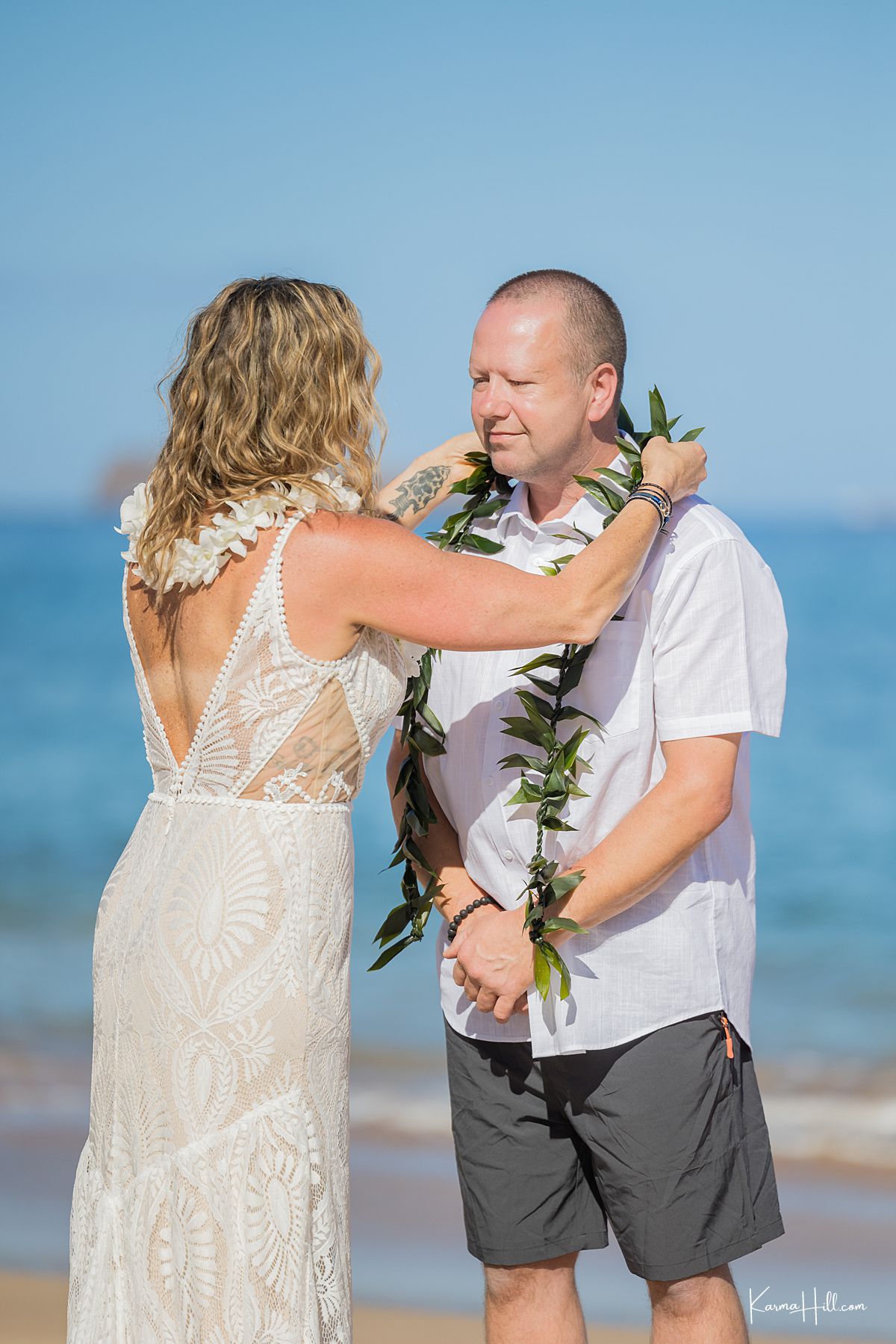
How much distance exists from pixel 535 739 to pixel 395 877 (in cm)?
993

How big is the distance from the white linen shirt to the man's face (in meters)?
0.31

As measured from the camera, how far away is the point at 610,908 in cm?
285

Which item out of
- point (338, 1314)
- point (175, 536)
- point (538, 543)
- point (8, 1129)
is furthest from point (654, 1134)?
point (8, 1129)

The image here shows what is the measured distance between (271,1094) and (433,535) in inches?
53.3

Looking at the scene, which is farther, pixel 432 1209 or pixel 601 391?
pixel 432 1209

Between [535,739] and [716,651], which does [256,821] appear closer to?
[535,739]

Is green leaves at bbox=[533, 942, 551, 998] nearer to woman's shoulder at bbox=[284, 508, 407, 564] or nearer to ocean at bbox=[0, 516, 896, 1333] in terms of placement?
woman's shoulder at bbox=[284, 508, 407, 564]

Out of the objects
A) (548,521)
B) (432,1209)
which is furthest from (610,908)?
(432,1209)

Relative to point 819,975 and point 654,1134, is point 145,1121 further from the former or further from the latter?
point 819,975

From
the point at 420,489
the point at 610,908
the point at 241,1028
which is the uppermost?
the point at 420,489

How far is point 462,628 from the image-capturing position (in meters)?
2.67

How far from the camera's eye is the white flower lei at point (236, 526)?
2623 millimetres

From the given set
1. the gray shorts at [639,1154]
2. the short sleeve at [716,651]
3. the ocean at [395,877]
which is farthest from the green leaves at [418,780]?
the ocean at [395,877]

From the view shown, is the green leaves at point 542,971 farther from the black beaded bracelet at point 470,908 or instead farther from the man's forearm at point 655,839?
the black beaded bracelet at point 470,908
